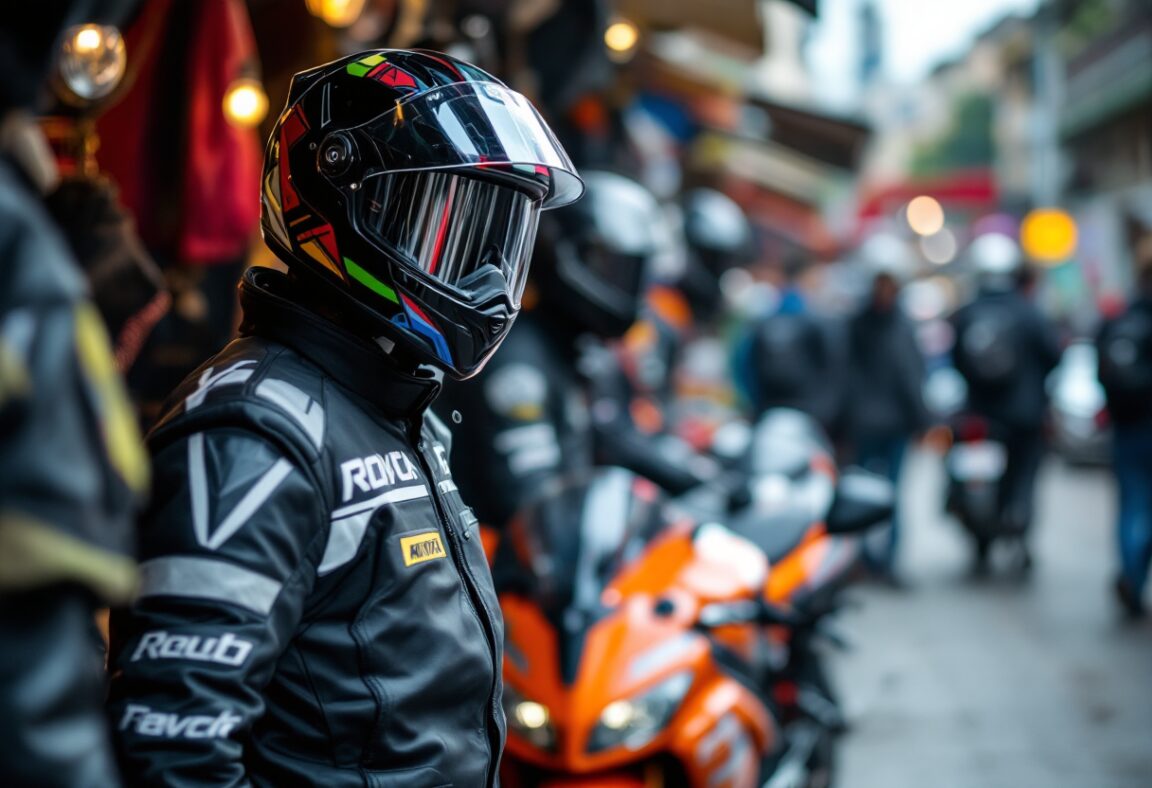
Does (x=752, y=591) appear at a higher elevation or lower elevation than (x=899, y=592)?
higher

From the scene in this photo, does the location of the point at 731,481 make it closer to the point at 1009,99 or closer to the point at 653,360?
the point at 653,360

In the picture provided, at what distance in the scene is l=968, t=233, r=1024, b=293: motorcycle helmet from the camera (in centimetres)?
980

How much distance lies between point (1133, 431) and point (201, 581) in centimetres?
749

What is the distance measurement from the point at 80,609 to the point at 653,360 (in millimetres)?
7622

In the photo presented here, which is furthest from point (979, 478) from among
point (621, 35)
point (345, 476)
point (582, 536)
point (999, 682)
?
point (345, 476)

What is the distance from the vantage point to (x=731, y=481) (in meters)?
5.00

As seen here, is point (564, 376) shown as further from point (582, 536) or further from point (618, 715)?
point (618, 715)

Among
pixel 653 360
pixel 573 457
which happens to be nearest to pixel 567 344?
pixel 573 457

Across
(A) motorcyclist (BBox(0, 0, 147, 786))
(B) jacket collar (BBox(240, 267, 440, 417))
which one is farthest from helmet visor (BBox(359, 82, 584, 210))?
(A) motorcyclist (BBox(0, 0, 147, 786))

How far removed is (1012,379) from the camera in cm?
933

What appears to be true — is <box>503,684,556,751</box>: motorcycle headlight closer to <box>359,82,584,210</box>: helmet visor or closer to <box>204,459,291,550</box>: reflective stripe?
<box>359,82,584,210</box>: helmet visor

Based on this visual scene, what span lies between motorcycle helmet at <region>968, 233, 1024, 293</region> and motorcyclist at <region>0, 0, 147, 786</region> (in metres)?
9.38

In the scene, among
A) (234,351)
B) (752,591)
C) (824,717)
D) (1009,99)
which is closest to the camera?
(234,351)

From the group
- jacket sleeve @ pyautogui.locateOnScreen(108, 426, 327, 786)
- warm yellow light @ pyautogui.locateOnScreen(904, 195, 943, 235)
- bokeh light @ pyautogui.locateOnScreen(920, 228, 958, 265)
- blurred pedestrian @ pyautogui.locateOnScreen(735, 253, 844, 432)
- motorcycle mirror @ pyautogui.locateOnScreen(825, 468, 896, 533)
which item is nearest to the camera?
jacket sleeve @ pyautogui.locateOnScreen(108, 426, 327, 786)
